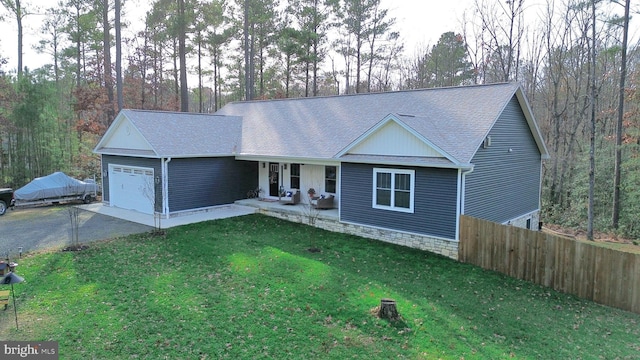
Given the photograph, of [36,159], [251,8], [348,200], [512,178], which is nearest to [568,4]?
[512,178]

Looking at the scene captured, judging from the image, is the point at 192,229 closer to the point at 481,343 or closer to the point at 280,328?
the point at 280,328

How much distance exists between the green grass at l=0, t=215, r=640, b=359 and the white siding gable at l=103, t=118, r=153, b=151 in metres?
5.59

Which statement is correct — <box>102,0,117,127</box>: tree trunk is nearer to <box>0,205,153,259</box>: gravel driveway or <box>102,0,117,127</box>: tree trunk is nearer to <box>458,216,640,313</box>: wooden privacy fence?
<box>0,205,153,259</box>: gravel driveway

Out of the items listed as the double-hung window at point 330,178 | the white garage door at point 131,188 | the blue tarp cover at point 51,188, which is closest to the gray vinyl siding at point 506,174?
the double-hung window at point 330,178

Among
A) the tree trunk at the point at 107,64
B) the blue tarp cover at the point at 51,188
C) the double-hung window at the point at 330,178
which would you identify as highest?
the tree trunk at the point at 107,64

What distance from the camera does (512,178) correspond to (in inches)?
561

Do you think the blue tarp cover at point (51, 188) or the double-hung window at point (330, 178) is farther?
the blue tarp cover at point (51, 188)

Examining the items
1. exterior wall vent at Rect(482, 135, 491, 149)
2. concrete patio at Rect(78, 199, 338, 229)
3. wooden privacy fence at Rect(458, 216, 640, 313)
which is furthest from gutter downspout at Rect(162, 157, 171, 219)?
exterior wall vent at Rect(482, 135, 491, 149)

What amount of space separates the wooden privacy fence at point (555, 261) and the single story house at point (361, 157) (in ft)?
2.61

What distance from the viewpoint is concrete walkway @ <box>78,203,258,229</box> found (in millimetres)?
14039

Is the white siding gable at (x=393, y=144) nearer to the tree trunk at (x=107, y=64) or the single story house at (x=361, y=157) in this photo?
the single story house at (x=361, y=157)

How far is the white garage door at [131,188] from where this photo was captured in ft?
49.9

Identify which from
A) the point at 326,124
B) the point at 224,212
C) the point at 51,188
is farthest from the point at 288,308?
the point at 51,188

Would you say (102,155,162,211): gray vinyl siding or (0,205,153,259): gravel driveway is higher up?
(102,155,162,211): gray vinyl siding
